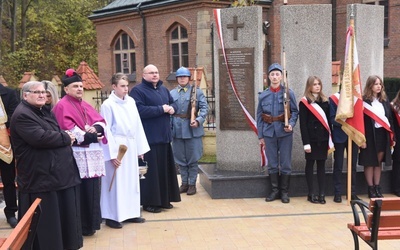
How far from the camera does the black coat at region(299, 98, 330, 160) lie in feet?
27.6

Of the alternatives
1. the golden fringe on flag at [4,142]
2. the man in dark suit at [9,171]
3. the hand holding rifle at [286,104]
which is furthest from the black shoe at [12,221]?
the hand holding rifle at [286,104]

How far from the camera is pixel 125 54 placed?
101 feet

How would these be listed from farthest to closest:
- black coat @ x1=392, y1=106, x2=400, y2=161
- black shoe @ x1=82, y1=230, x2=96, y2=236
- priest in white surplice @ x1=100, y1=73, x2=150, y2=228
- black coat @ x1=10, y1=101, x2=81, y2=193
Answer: black coat @ x1=392, y1=106, x2=400, y2=161, priest in white surplice @ x1=100, y1=73, x2=150, y2=228, black shoe @ x1=82, y1=230, x2=96, y2=236, black coat @ x1=10, y1=101, x2=81, y2=193

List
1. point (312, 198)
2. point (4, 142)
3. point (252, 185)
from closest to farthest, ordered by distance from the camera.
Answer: point (4, 142), point (312, 198), point (252, 185)

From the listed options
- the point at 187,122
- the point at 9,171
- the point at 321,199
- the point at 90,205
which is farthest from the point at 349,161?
the point at 9,171

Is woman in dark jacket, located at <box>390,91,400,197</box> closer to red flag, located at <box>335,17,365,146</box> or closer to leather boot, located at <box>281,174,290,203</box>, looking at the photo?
red flag, located at <box>335,17,365,146</box>

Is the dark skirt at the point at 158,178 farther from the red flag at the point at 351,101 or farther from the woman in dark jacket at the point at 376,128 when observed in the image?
the woman in dark jacket at the point at 376,128

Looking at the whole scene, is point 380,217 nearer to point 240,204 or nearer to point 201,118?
point 240,204

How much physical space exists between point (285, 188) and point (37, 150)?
14.4ft

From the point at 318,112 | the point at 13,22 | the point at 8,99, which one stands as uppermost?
the point at 13,22

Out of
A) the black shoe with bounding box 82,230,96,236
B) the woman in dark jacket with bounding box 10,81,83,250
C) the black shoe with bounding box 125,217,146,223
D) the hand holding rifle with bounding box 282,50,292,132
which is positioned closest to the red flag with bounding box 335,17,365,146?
the hand holding rifle with bounding box 282,50,292,132

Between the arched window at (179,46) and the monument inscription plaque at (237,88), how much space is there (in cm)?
1750

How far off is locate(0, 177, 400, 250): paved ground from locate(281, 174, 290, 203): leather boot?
106 millimetres

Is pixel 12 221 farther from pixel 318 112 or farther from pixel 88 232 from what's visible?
pixel 318 112
